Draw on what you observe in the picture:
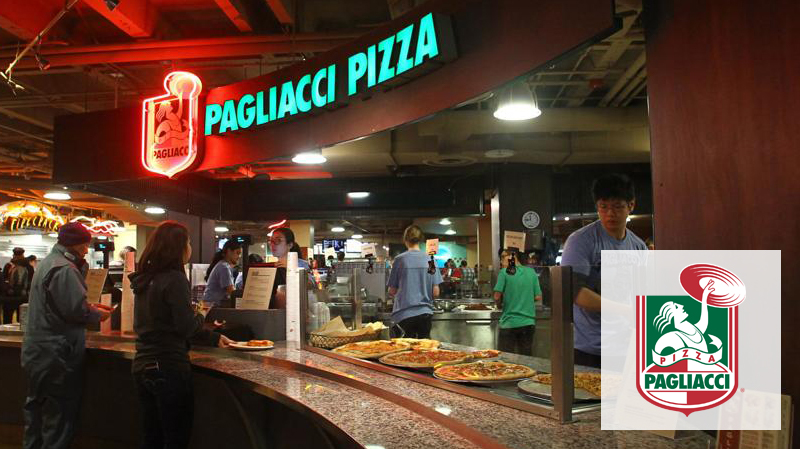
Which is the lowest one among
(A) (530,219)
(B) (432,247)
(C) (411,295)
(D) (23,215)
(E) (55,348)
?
(E) (55,348)

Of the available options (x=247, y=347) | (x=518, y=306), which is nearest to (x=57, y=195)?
(x=247, y=347)

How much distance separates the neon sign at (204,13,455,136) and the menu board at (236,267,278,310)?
1.24 m

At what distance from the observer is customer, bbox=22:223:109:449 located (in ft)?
12.5

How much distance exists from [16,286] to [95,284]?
8.72 metres

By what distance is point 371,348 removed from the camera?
10.4 ft

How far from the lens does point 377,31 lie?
3652 millimetres

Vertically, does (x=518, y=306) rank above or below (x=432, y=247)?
below

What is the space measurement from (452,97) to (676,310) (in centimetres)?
201

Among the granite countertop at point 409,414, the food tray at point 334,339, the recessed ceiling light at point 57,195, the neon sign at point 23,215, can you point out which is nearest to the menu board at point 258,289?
the food tray at point 334,339

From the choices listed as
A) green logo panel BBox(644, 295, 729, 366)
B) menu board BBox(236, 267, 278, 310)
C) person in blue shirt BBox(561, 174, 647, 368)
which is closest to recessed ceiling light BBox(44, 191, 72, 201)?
menu board BBox(236, 267, 278, 310)

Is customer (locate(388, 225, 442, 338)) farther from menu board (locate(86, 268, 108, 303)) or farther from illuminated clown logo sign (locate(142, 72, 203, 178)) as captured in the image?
menu board (locate(86, 268, 108, 303))

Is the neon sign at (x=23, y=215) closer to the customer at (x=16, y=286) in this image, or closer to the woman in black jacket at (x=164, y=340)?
the customer at (x=16, y=286)

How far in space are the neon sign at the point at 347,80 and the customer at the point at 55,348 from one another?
1722 millimetres

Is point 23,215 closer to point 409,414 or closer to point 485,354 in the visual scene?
→ point 485,354
